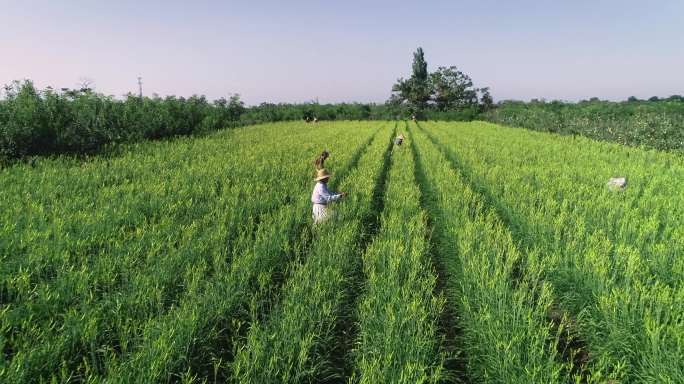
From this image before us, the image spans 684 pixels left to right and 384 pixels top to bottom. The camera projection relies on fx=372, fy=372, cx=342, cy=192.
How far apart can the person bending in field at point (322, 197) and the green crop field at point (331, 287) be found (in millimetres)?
286

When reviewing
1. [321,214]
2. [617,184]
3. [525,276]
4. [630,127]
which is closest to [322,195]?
[321,214]

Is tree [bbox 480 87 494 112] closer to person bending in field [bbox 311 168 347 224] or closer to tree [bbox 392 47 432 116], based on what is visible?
tree [bbox 392 47 432 116]

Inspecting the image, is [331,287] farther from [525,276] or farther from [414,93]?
[414,93]

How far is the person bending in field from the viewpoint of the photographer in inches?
215

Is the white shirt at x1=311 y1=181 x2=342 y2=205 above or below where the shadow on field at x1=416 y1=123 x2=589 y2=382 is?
above

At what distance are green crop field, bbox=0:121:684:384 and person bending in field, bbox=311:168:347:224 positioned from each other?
29 cm

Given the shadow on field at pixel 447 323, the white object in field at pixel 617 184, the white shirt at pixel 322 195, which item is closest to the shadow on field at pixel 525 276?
the shadow on field at pixel 447 323

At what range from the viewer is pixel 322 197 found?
551 centimetres

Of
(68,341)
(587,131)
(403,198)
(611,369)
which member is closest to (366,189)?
(403,198)

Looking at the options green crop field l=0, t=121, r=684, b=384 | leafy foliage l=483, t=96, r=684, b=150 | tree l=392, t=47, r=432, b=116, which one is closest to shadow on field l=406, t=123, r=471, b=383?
green crop field l=0, t=121, r=684, b=384

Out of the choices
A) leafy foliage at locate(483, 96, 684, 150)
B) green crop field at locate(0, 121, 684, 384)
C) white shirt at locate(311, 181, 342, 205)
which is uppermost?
leafy foliage at locate(483, 96, 684, 150)

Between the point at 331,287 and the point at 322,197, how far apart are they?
216cm

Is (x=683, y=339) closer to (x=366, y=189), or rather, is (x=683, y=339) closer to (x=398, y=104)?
(x=366, y=189)

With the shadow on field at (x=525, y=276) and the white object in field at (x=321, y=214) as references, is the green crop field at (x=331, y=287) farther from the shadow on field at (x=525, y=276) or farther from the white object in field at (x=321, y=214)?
the white object in field at (x=321, y=214)
